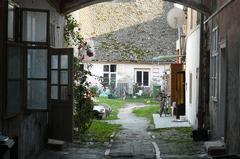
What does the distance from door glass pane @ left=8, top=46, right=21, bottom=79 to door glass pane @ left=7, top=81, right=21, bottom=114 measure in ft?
0.45

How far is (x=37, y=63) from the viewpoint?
1040cm

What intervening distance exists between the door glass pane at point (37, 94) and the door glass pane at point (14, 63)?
2.10 ft

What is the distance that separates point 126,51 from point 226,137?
107 ft

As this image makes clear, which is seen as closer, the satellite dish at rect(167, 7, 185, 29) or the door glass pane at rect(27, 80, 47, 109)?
the door glass pane at rect(27, 80, 47, 109)

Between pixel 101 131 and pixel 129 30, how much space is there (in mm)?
28403

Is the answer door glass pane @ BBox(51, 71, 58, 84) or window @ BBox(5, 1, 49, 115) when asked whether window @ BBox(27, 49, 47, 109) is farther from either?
door glass pane @ BBox(51, 71, 58, 84)

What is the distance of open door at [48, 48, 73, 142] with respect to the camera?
14.2 m

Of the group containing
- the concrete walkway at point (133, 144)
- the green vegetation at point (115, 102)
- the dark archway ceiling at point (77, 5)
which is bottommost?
the concrete walkway at point (133, 144)

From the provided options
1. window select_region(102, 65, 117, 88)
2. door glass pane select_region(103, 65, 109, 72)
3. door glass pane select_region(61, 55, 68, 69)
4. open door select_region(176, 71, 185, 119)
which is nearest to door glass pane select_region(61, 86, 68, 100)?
door glass pane select_region(61, 55, 68, 69)

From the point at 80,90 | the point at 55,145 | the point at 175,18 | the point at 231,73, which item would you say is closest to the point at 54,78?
the point at 55,145

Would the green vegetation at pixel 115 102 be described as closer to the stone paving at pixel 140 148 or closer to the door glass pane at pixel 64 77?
the stone paving at pixel 140 148

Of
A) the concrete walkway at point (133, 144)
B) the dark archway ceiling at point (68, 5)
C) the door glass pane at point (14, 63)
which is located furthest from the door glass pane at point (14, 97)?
the dark archway ceiling at point (68, 5)

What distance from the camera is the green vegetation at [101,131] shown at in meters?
16.1

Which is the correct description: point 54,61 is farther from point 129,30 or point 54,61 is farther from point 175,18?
point 129,30
